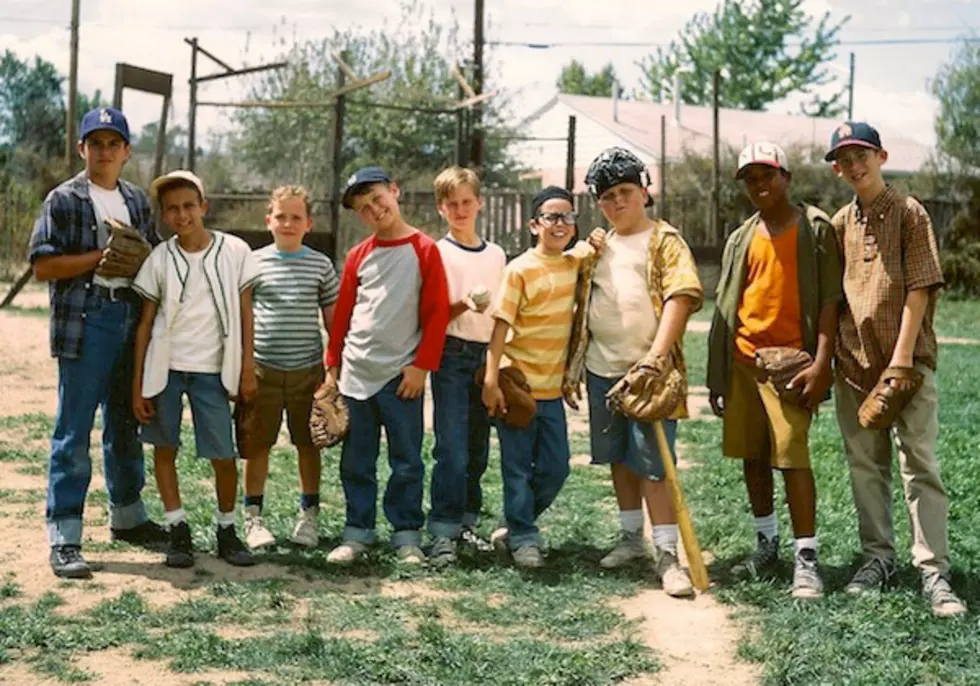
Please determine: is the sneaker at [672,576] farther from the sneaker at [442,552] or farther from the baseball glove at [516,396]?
the sneaker at [442,552]

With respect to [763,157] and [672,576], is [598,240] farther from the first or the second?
[672,576]

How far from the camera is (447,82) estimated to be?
95.6ft

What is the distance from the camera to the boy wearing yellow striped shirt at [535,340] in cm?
557

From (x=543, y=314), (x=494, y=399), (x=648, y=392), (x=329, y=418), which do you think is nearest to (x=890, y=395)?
(x=648, y=392)

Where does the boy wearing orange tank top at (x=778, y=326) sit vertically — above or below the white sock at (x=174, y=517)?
above

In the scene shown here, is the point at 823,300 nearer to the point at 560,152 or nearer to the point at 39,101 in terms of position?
the point at 560,152

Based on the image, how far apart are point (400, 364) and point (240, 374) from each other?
0.71 m

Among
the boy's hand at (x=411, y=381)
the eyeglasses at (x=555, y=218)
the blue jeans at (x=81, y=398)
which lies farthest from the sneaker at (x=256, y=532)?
the eyeglasses at (x=555, y=218)

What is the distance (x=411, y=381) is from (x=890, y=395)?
6.51 feet

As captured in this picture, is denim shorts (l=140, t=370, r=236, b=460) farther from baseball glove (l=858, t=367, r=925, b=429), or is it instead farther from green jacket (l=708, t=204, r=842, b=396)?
baseball glove (l=858, t=367, r=925, b=429)

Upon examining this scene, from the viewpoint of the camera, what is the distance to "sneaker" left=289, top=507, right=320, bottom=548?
19.9ft

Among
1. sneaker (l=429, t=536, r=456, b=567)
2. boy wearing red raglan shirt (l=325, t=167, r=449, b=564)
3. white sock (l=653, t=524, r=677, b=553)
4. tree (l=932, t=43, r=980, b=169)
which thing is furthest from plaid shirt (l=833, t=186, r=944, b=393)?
tree (l=932, t=43, r=980, b=169)

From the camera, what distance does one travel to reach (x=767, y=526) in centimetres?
560

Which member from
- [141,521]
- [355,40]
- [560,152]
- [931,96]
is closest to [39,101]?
[560,152]
